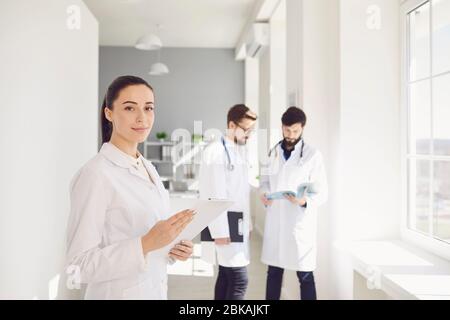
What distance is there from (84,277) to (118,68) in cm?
502

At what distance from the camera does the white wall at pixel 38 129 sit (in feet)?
6.23

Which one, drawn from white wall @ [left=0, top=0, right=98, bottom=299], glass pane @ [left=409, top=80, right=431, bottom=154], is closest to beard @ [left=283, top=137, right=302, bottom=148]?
glass pane @ [left=409, top=80, right=431, bottom=154]

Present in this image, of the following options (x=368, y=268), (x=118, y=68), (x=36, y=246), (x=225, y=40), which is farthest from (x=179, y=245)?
(x=225, y=40)

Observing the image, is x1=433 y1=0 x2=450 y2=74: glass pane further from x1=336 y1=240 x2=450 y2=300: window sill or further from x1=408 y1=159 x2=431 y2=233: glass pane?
x1=336 y1=240 x2=450 y2=300: window sill

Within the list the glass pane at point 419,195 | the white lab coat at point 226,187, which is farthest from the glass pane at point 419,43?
the white lab coat at point 226,187

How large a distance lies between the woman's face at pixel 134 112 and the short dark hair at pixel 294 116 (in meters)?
1.55

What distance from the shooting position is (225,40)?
21.3 feet

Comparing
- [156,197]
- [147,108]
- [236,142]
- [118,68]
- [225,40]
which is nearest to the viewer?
[147,108]

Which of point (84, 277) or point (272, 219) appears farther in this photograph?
point (272, 219)

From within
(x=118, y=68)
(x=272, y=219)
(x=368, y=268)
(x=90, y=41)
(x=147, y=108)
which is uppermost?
(x=118, y=68)

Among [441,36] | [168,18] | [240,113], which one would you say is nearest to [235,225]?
[240,113]

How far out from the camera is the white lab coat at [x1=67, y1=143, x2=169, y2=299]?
0.81m
